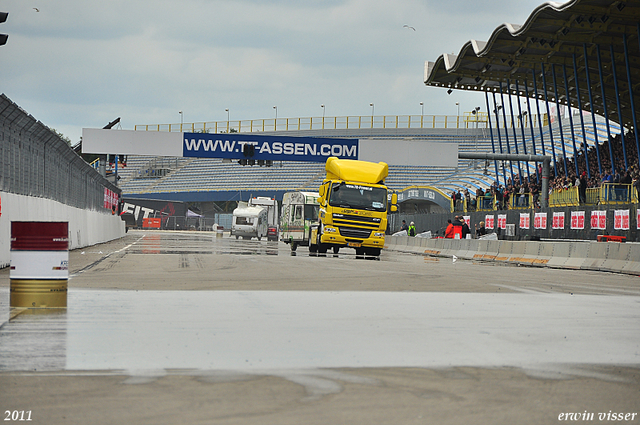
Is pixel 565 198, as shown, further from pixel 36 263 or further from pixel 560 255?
pixel 36 263

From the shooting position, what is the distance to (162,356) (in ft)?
19.6

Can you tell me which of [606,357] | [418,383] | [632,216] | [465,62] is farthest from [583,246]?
[465,62]

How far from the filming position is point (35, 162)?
21.7 m

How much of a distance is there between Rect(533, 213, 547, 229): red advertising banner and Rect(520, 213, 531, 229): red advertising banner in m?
0.66

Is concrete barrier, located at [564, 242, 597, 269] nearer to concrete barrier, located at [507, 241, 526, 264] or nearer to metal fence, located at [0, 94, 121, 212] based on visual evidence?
concrete barrier, located at [507, 241, 526, 264]

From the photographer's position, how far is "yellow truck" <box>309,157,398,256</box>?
27016 millimetres

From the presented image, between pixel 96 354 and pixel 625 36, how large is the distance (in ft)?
126

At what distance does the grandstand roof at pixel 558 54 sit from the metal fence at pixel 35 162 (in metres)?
23.7

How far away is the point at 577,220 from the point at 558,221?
190 centimetres

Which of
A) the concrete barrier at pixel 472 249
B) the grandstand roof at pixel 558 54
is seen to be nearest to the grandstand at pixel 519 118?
the grandstand roof at pixel 558 54

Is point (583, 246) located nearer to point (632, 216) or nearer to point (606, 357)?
point (632, 216)

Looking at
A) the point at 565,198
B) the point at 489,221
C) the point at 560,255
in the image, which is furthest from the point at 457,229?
the point at 560,255

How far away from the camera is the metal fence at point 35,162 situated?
1745cm

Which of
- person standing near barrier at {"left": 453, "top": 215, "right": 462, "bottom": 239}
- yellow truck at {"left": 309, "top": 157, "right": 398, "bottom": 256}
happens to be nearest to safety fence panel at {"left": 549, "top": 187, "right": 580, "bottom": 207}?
person standing near barrier at {"left": 453, "top": 215, "right": 462, "bottom": 239}
